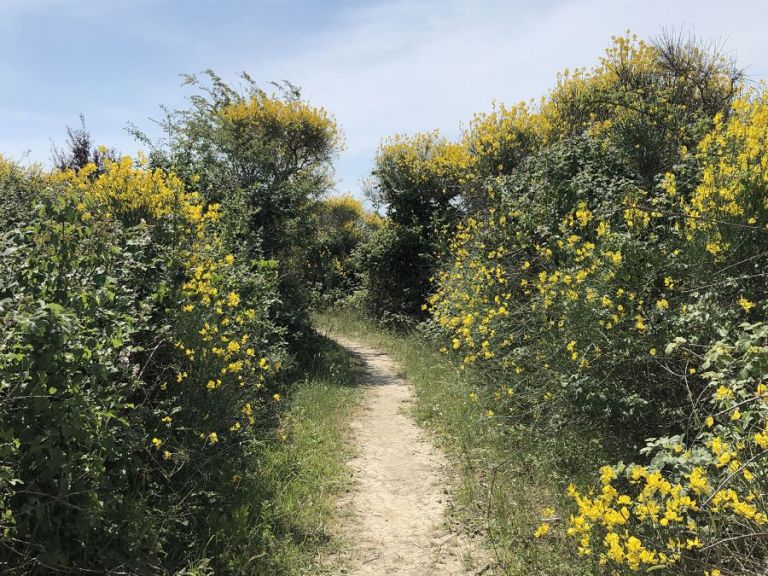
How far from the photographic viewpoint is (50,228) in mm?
2713

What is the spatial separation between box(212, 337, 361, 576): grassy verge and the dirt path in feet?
0.56

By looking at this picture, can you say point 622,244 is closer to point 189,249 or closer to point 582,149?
point 582,149

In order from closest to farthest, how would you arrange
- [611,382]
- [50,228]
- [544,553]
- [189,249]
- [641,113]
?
1. [50,228]
2. [544,553]
3. [611,382]
4. [189,249]
5. [641,113]

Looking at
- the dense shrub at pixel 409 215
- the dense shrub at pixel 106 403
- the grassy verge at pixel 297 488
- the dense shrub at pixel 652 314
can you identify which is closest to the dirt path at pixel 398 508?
the grassy verge at pixel 297 488

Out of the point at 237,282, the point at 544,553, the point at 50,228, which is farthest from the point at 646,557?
the point at 237,282

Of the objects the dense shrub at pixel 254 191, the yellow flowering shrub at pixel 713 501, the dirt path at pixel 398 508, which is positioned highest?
the dense shrub at pixel 254 191

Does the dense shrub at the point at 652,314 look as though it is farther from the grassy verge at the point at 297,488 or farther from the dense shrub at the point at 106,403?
the dense shrub at the point at 106,403

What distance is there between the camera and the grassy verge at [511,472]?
129 inches

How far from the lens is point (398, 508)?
420cm

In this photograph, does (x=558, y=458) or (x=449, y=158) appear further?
(x=449, y=158)

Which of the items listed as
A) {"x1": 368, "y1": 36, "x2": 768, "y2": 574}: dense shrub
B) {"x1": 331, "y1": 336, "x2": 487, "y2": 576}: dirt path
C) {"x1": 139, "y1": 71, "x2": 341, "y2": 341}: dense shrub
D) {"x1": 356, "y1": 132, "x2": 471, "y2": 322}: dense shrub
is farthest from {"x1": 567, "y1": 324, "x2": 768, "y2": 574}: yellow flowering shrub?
{"x1": 356, "y1": 132, "x2": 471, "y2": 322}: dense shrub

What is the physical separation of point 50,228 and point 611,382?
3.57 m

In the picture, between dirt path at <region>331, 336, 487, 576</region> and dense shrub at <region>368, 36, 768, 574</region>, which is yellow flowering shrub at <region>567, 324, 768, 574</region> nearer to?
dense shrub at <region>368, 36, 768, 574</region>

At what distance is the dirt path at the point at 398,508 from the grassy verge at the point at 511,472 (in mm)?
192
